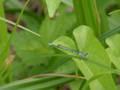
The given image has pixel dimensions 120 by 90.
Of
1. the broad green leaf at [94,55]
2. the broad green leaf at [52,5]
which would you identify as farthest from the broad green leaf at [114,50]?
the broad green leaf at [52,5]

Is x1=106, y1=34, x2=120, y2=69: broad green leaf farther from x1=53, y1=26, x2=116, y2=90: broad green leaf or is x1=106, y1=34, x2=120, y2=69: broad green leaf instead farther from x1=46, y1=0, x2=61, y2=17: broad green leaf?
x1=46, y1=0, x2=61, y2=17: broad green leaf

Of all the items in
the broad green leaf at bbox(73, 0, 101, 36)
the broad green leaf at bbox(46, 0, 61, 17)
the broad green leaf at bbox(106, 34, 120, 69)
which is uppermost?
the broad green leaf at bbox(46, 0, 61, 17)

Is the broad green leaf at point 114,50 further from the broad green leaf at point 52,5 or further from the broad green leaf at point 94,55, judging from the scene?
the broad green leaf at point 52,5

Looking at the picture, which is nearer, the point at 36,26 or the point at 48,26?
the point at 48,26

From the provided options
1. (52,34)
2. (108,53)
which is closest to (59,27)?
(52,34)

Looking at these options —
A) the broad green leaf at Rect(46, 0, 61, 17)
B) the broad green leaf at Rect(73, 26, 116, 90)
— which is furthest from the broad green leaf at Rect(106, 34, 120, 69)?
the broad green leaf at Rect(46, 0, 61, 17)

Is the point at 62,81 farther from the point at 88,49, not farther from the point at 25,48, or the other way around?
the point at 25,48
